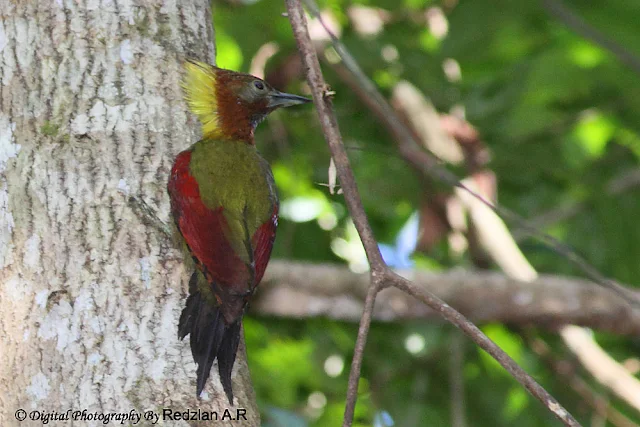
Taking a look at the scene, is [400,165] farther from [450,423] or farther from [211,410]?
[211,410]

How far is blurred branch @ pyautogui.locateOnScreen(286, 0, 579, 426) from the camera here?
1968 mm

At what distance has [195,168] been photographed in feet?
7.90

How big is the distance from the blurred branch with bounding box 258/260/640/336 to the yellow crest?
1857mm

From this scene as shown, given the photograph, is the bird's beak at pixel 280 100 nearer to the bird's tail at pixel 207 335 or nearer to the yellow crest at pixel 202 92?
the yellow crest at pixel 202 92

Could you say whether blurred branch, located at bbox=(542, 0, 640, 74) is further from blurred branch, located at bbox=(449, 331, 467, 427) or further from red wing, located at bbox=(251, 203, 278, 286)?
red wing, located at bbox=(251, 203, 278, 286)

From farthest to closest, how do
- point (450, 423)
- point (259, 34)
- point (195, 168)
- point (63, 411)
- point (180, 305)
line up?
point (450, 423) < point (259, 34) < point (195, 168) < point (180, 305) < point (63, 411)

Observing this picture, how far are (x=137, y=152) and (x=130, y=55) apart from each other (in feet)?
0.96

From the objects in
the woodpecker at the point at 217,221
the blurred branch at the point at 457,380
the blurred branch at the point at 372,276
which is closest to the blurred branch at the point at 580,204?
the blurred branch at the point at 457,380

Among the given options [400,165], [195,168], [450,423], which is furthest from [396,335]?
[195,168]

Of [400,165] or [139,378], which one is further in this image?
[400,165]

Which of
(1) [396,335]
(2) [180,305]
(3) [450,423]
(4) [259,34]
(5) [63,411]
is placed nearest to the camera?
(5) [63,411]

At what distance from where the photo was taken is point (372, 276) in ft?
6.98

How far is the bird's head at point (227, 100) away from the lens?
258cm

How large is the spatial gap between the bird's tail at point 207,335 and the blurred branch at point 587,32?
251cm
